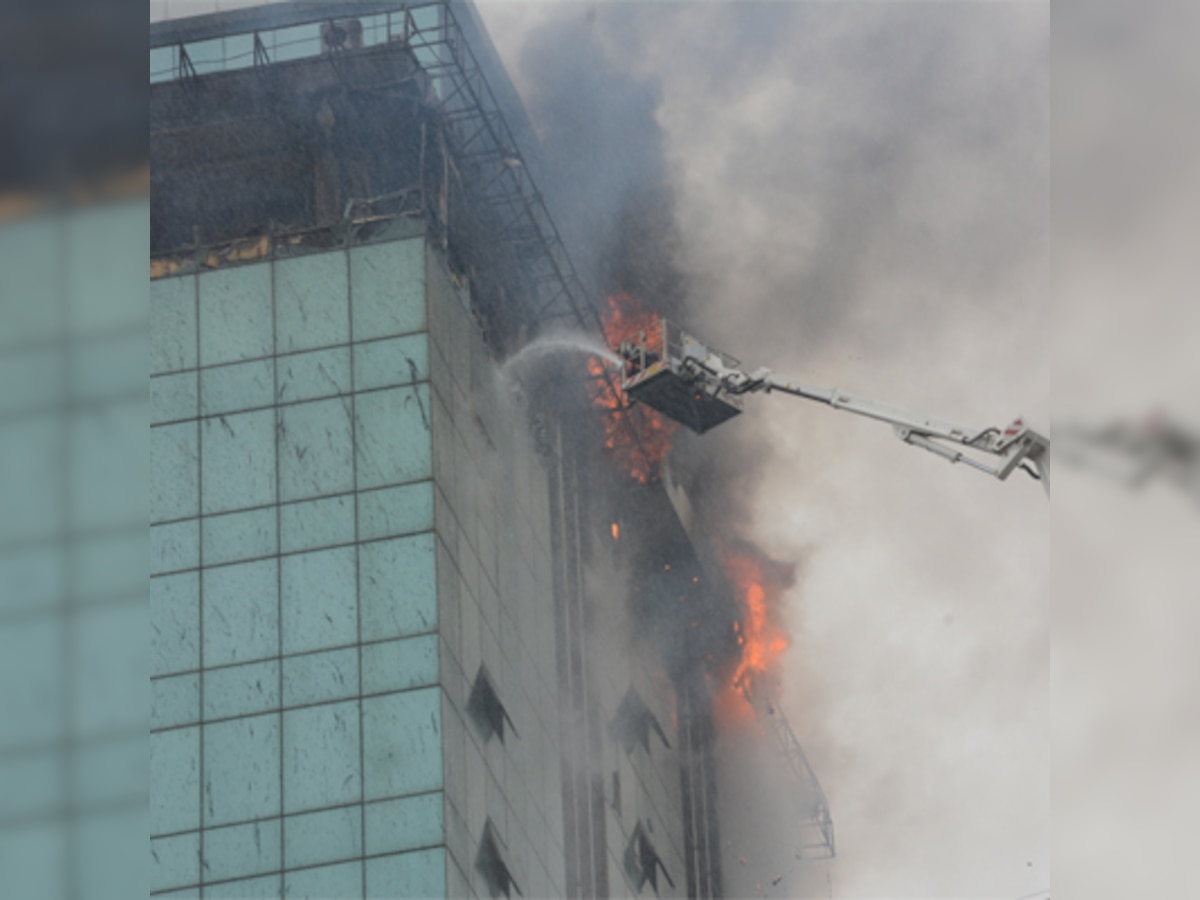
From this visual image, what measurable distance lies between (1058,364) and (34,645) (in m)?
3.58

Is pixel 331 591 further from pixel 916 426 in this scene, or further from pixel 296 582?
pixel 916 426

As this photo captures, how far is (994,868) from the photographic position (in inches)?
1421

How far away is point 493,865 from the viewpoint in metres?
27.5

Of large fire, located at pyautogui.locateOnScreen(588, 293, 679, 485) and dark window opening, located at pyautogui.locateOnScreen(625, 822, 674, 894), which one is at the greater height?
large fire, located at pyautogui.locateOnScreen(588, 293, 679, 485)

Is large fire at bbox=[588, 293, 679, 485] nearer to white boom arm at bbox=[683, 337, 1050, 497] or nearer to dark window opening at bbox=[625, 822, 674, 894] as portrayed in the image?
white boom arm at bbox=[683, 337, 1050, 497]

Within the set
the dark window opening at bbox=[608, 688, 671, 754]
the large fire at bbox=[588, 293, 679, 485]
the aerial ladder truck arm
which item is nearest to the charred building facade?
the large fire at bbox=[588, 293, 679, 485]

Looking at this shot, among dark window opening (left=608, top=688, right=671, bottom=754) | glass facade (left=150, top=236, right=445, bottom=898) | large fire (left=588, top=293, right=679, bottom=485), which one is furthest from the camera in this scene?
dark window opening (left=608, top=688, right=671, bottom=754)

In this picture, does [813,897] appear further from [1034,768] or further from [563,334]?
[563,334]

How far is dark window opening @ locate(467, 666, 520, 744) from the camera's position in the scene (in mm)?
27859

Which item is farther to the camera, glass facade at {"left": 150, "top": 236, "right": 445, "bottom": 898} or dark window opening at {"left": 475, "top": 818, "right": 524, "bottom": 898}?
dark window opening at {"left": 475, "top": 818, "right": 524, "bottom": 898}

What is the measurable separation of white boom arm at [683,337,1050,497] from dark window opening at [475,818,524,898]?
9.63 meters

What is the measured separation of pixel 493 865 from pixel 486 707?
8.97ft

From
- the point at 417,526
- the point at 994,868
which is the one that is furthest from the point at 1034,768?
the point at 417,526

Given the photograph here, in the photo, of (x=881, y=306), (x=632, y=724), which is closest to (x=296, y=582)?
(x=632, y=724)
